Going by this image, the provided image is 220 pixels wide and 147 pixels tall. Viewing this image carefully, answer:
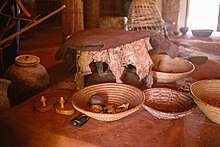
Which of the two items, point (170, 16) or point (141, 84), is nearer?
point (141, 84)

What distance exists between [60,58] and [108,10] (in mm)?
5065

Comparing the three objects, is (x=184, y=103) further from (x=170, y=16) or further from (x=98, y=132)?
(x=170, y=16)

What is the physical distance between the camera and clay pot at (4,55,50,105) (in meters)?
2.00

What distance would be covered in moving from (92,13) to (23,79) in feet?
8.93

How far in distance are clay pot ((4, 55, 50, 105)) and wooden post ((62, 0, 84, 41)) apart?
4.38 feet

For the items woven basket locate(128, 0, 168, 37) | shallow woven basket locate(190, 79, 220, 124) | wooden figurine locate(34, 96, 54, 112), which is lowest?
wooden figurine locate(34, 96, 54, 112)

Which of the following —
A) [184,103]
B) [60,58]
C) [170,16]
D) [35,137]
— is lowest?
[35,137]

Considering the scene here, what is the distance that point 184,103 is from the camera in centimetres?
151

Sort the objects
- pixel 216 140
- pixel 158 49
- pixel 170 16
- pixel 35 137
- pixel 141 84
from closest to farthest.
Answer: pixel 216 140
pixel 35 137
pixel 141 84
pixel 158 49
pixel 170 16

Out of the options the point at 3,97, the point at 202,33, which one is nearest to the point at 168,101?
the point at 3,97

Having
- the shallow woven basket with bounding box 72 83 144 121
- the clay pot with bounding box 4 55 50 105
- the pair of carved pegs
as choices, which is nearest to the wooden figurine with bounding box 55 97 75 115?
the pair of carved pegs

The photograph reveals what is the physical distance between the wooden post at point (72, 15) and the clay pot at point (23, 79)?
134cm

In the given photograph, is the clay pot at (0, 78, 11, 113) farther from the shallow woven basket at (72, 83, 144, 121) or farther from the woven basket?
the woven basket

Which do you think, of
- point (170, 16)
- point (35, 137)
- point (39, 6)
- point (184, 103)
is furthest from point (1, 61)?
point (39, 6)
